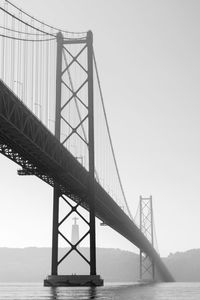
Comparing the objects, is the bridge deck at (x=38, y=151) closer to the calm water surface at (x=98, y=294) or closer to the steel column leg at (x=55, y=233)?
the steel column leg at (x=55, y=233)

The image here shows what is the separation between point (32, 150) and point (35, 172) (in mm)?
5992

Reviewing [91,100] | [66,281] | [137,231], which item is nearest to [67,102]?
[91,100]

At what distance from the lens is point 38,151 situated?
35.2m

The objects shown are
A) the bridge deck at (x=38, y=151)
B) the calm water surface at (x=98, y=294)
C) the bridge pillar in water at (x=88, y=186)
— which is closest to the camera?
the bridge deck at (x=38, y=151)

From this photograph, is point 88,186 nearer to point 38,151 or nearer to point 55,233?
point 55,233

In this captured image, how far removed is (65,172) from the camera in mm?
40906

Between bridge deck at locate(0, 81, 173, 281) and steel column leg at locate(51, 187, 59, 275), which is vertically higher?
bridge deck at locate(0, 81, 173, 281)

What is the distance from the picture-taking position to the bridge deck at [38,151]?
30.8 meters

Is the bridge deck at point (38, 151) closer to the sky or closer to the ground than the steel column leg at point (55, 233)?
closer to the sky

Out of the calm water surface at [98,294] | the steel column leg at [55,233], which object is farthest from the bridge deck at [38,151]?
the calm water surface at [98,294]

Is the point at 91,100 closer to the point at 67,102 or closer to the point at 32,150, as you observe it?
the point at 67,102

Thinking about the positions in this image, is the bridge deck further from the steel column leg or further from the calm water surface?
the calm water surface

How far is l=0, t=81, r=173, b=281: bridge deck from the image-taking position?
30812mm


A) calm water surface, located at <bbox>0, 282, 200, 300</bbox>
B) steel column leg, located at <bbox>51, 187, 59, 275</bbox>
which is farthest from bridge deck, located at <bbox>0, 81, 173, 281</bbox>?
calm water surface, located at <bbox>0, 282, 200, 300</bbox>
